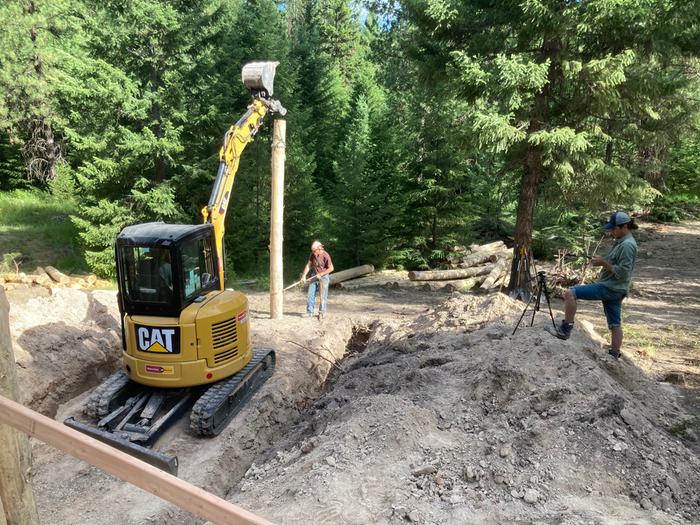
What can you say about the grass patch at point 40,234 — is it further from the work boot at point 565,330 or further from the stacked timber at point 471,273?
the work boot at point 565,330

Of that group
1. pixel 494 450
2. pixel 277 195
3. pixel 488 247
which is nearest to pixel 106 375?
pixel 277 195

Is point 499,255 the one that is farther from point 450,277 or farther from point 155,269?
point 155,269

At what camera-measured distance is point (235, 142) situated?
850cm

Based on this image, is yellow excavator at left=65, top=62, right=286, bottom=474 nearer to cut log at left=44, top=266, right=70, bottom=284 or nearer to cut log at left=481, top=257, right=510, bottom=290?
cut log at left=44, top=266, right=70, bottom=284

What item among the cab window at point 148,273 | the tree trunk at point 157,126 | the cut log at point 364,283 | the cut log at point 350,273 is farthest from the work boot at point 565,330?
the tree trunk at point 157,126

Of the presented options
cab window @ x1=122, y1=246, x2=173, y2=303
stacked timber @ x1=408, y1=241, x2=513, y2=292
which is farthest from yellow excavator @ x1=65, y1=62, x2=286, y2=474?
stacked timber @ x1=408, y1=241, x2=513, y2=292

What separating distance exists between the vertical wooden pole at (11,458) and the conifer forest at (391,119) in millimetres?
9079

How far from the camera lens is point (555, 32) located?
9.78 metres

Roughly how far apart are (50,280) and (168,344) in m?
10.5

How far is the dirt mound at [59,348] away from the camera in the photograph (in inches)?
280

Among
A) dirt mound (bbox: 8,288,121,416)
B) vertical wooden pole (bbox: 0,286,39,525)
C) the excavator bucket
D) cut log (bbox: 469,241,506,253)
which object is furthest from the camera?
cut log (bbox: 469,241,506,253)

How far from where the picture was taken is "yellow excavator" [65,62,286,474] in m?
6.01

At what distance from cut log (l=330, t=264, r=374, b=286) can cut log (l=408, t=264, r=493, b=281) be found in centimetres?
150

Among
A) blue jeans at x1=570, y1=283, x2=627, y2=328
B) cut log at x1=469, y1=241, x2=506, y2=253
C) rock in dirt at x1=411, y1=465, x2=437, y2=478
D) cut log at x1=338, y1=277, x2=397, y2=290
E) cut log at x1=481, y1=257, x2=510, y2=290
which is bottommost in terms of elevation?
cut log at x1=338, y1=277, x2=397, y2=290
